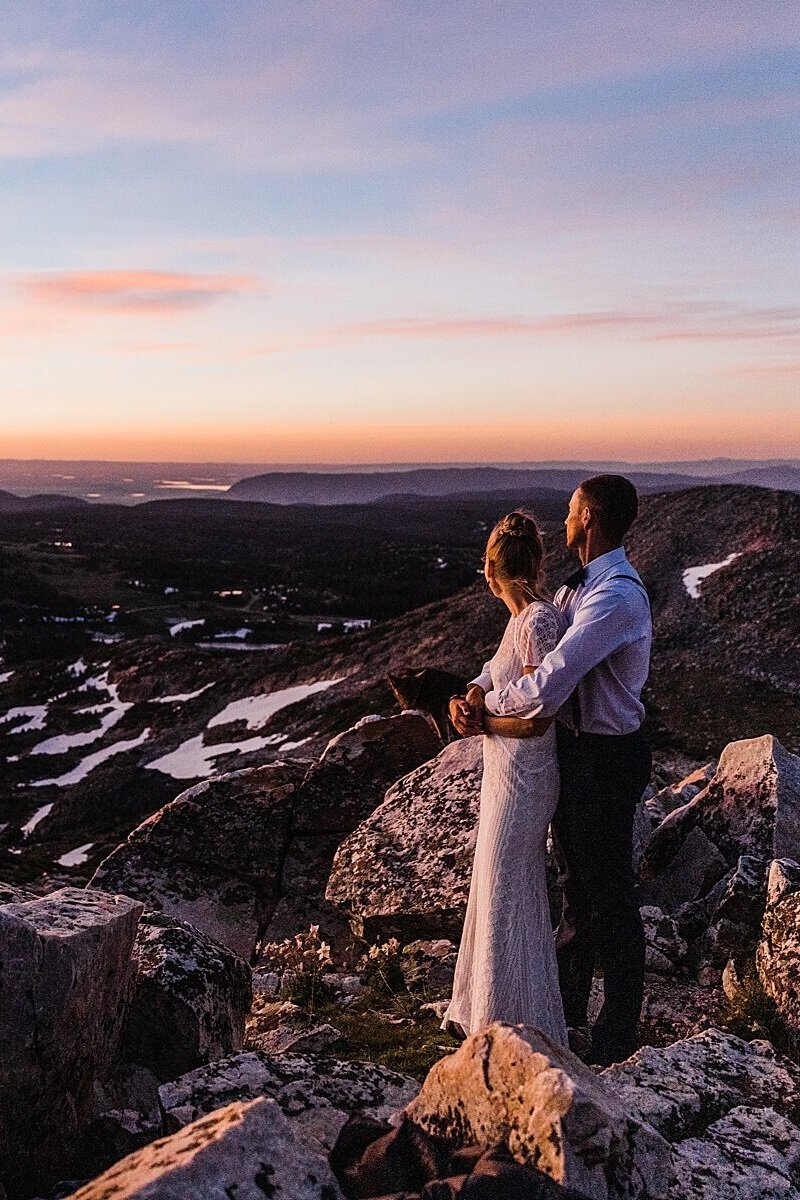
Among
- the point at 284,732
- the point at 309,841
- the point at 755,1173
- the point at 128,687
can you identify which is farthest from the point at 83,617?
the point at 755,1173

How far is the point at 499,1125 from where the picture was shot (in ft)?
13.2

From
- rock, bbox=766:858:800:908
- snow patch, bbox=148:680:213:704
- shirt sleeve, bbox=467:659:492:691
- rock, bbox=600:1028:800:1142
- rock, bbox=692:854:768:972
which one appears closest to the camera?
rock, bbox=600:1028:800:1142

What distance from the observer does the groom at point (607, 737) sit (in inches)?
231

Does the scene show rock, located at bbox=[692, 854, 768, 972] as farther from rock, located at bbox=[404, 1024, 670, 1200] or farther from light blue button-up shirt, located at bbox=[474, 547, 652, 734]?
rock, located at bbox=[404, 1024, 670, 1200]

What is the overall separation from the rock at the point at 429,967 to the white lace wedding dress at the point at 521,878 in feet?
5.87

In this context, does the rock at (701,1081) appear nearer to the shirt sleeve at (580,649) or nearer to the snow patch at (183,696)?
the shirt sleeve at (580,649)

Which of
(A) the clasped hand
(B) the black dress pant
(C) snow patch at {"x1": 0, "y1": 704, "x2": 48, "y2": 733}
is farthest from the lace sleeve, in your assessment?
(C) snow patch at {"x1": 0, "y1": 704, "x2": 48, "y2": 733}

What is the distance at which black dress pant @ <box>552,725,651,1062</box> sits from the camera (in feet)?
19.9

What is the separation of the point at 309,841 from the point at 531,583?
22.2 ft

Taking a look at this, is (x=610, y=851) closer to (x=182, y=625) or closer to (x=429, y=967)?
(x=429, y=967)

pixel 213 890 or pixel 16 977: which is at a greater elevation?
pixel 16 977

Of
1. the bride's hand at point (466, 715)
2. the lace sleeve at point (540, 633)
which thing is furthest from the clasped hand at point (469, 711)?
the lace sleeve at point (540, 633)

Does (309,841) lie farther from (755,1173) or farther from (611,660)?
(755,1173)

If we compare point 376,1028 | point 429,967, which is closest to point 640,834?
point 429,967
